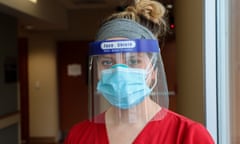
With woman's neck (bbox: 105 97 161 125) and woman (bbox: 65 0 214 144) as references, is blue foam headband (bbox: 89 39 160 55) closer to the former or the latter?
woman (bbox: 65 0 214 144)

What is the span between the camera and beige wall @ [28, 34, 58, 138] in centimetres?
692

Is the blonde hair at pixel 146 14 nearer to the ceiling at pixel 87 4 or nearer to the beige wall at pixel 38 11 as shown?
the beige wall at pixel 38 11

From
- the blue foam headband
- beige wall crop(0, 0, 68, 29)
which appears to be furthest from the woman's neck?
beige wall crop(0, 0, 68, 29)

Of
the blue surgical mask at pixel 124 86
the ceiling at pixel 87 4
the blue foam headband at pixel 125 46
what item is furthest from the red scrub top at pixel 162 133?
the ceiling at pixel 87 4

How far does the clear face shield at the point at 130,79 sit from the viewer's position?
1170 mm

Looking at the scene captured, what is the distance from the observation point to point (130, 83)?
1.17 m

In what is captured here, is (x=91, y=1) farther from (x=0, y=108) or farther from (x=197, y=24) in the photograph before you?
(x=197, y=24)

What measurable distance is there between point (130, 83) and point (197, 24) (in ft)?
2.17

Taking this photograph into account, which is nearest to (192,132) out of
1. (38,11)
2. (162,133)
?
(162,133)

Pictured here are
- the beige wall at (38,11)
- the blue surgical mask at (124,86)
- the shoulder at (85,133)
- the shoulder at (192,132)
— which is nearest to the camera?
the shoulder at (192,132)

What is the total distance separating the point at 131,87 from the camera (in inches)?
46.0

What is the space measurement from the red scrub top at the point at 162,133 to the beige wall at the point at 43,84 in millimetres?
5728

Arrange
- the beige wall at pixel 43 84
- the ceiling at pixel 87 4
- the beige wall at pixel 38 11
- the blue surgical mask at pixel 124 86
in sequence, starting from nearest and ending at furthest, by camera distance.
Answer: the blue surgical mask at pixel 124 86 → the beige wall at pixel 38 11 → the ceiling at pixel 87 4 → the beige wall at pixel 43 84

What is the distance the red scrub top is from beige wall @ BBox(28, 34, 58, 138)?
5.73m
